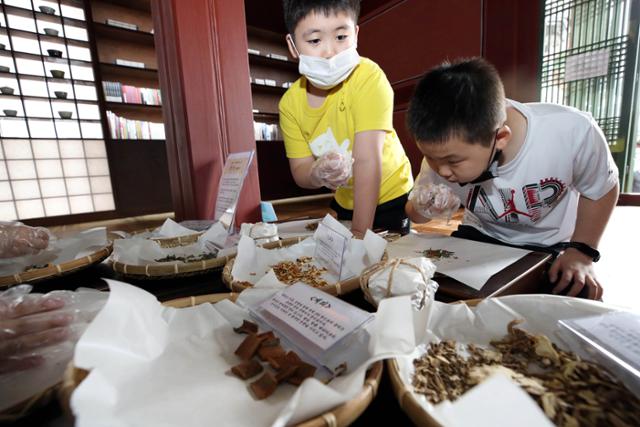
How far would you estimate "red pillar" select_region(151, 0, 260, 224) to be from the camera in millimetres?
1257

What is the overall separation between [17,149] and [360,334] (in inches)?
168

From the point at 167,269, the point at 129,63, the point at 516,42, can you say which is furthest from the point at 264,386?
the point at 129,63

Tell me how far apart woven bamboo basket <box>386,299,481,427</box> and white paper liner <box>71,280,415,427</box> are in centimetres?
2

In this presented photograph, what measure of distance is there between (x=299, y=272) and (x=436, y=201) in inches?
17.0

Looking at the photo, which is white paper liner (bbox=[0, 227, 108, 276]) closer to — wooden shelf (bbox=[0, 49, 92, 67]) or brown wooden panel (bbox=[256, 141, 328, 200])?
wooden shelf (bbox=[0, 49, 92, 67])

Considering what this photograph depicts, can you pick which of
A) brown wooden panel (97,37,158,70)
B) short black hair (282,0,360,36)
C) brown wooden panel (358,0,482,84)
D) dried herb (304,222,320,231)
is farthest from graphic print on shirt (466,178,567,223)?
brown wooden panel (97,37,158,70)

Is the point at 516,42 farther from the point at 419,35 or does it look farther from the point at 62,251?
the point at 62,251

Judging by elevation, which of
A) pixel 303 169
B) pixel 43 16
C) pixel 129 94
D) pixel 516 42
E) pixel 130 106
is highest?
pixel 43 16

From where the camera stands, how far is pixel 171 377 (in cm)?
36

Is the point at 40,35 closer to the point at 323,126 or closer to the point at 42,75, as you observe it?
the point at 42,75

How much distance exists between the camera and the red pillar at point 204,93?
1.26 meters

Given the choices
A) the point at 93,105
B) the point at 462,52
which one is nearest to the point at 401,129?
the point at 462,52

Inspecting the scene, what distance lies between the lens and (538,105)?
91cm

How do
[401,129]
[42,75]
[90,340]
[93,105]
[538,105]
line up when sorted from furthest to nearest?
[401,129] → [93,105] → [42,75] → [538,105] → [90,340]
